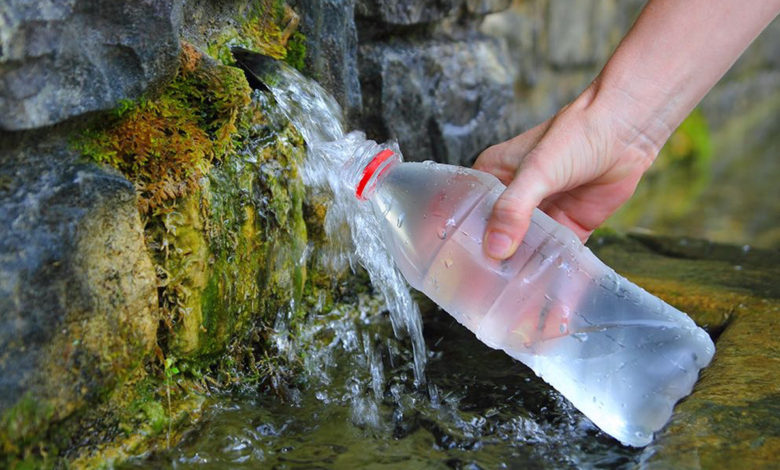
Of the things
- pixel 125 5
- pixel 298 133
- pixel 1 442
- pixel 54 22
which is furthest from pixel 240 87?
pixel 1 442

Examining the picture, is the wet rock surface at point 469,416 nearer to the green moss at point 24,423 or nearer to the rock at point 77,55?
the green moss at point 24,423

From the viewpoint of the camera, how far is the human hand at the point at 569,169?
1640 millimetres

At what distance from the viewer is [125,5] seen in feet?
5.08

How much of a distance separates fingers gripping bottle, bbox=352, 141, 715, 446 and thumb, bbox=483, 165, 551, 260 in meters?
0.17

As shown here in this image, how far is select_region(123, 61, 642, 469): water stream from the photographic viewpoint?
1.64 m

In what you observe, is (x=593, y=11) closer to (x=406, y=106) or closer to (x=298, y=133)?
(x=406, y=106)

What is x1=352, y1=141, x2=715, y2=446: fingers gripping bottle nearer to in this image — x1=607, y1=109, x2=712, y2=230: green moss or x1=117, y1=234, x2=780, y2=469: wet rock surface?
x1=117, y1=234, x2=780, y2=469: wet rock surface

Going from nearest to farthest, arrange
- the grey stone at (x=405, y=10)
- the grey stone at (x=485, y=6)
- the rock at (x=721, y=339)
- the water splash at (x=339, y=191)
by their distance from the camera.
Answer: the rock at (x=721, y=339) < the water splash at (x=339, y=191) < the grey stone at (x=405, y=10) < the grey stone at (x=485, y=6)

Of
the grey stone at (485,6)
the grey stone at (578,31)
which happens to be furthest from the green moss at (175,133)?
the grey stone at (578,31)

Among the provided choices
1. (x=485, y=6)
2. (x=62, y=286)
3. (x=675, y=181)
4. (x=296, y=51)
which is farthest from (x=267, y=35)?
(x=675, y=181)

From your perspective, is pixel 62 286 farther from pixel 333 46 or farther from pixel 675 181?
pixel 675 181

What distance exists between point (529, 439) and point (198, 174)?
933 millimetres

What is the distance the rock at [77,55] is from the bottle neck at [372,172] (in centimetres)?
47

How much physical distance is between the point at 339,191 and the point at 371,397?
60 cm
